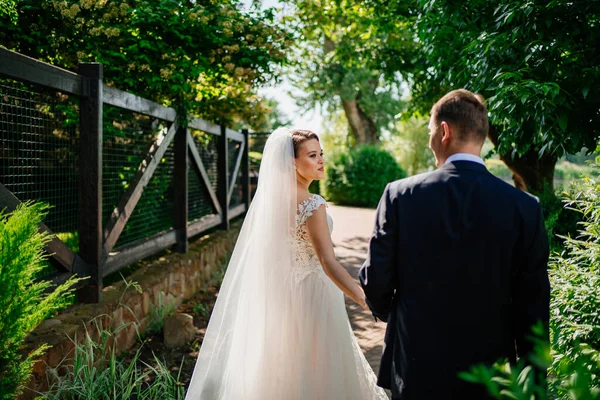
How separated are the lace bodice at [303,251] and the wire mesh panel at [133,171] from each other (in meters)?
2.88

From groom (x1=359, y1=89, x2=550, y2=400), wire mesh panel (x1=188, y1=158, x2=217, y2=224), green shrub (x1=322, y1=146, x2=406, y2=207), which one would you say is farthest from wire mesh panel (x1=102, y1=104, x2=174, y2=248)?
green shrub (x1=322, y1=146, x2=406, y2=207)

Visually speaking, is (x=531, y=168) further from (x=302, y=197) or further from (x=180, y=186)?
(x=302, y=197)

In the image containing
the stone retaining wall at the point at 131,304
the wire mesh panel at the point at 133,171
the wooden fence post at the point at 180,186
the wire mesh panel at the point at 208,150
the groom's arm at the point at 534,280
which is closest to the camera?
the groom's arm at the point at 534,280

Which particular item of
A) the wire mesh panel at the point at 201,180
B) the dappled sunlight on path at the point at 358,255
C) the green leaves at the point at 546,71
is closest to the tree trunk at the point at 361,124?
the dappled sunlight on path at the point at 358,255

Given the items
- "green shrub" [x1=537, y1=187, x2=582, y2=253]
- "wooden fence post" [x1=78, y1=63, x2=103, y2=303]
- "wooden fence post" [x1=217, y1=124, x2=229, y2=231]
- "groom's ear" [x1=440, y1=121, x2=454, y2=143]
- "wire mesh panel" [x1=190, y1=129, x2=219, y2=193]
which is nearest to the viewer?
"groom's ear" [x1=440, y1=121, x2=454, y2=143]

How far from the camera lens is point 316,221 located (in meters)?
3.15

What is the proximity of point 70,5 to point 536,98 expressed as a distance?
15.9 feet

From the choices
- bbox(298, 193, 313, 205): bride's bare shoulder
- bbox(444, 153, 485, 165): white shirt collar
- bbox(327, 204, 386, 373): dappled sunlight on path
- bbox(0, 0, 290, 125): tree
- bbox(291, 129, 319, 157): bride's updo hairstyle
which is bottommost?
bbox(327, 204, 386, 373): dappled sunlight on path

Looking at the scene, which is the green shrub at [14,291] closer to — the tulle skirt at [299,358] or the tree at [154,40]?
the tulle skirt at [299,358]

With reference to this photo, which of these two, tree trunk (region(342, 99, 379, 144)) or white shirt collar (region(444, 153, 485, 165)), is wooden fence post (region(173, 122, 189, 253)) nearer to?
white shirt collar (region(444, 153, 485, 165))

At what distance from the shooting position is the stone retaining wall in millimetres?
3543

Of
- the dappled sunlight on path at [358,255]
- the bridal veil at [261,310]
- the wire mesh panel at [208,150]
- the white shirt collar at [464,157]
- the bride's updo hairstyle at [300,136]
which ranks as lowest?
the dappled sunlight on path at [358,255]

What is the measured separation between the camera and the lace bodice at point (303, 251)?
3.22 m

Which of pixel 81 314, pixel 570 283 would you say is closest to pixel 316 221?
pixel 570 283
